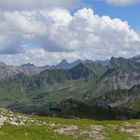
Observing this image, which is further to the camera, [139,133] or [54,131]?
[139,133]

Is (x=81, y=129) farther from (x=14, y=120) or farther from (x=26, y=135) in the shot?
(x=26, y=135)

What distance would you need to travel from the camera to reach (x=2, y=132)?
154 ft

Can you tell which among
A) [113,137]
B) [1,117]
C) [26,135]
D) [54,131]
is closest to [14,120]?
[1,117]

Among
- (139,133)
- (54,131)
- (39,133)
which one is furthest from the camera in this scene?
(139,133)

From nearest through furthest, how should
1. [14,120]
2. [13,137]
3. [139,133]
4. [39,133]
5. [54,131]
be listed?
[13,137]
[39,133]
[54,131]
[14,120]
[139,133]

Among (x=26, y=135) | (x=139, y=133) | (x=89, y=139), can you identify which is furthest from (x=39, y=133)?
(x=139, y=133)

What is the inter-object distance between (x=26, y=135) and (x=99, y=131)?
16.2 m

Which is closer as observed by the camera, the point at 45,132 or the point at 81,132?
the point at 45,132

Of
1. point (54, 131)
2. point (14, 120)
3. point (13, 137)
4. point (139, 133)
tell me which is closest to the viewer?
point (13, 137)

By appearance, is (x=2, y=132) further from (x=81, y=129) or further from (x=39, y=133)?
(x=81, y=129)

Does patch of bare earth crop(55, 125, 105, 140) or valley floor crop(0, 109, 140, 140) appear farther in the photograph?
patch of bare earth crop(55, 125, 105, 140)

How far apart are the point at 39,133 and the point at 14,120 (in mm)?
9000

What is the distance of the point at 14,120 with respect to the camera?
188 feet

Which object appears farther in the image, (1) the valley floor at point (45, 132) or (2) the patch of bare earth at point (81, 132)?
(2) the patch of bare earth at point (81, 132)
